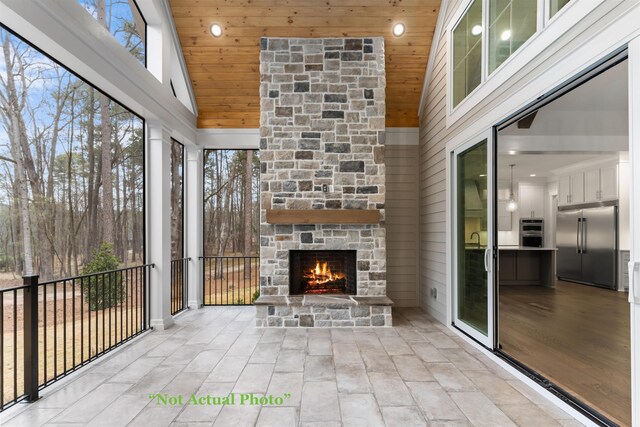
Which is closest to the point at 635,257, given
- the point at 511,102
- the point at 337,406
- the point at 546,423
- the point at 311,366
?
→ the point at 546,423

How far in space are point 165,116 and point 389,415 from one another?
13.7 feet

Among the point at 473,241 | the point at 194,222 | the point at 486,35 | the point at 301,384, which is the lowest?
the point at 301,384

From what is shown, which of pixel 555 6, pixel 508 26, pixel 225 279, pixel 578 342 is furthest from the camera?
pixel 225 279

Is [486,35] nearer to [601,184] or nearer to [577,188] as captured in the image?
[601,184]

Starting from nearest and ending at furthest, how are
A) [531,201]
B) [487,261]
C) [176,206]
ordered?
[487,261], [176,206], [531,201]

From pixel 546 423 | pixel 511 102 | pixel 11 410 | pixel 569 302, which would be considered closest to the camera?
pixel 546 423

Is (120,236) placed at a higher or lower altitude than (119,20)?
lower

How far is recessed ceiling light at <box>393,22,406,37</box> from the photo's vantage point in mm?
4752

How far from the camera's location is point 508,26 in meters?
3.17

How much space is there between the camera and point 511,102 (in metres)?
3.04

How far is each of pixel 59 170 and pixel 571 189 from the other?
10.1 metres

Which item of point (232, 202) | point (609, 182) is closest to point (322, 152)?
point (232, 202)

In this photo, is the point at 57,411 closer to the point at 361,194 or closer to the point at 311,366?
the point at 311,366

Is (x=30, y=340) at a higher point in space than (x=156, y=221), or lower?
lower
